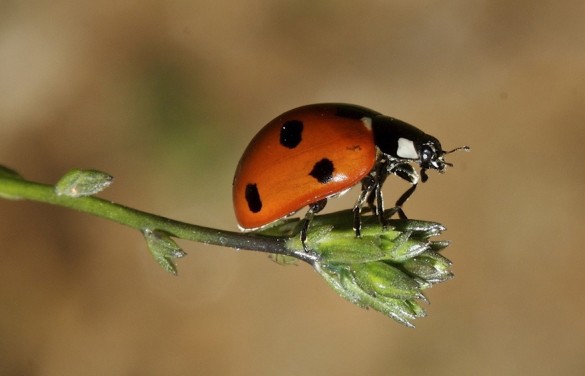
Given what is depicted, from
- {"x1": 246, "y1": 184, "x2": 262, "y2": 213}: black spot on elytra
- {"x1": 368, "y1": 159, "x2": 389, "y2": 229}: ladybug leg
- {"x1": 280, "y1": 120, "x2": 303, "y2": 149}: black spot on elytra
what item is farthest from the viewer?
{"x1": 280, "y1": 120, "x2": 303, "y2": 149}: black spot on elytra

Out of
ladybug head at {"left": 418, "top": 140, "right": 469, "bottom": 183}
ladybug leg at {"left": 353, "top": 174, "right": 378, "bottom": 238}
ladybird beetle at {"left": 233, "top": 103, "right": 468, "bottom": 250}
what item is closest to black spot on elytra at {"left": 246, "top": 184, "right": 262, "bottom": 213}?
ladybird beetle at {"left": 233, "top": 103, "right": 468, "bottom": 250}

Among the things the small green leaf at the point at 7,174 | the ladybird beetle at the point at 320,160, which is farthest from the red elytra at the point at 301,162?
the small green leaf at the point at 7,174

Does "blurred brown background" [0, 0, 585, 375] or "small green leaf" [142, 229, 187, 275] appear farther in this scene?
"blurred brown background" [0, 0, 585, 375]

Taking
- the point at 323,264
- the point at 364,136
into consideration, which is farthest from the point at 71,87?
the point at 323,264

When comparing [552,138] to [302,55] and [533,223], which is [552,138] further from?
[302,55]

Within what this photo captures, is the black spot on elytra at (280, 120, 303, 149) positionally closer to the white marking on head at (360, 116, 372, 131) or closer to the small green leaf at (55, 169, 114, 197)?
the white marking on head at (360, 116, 372, 131)
